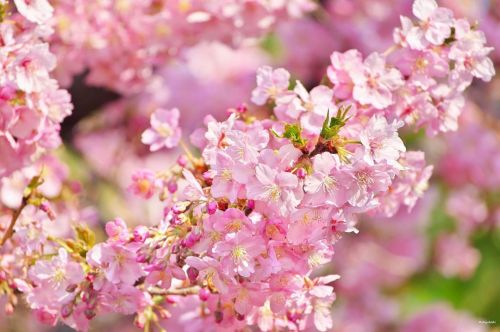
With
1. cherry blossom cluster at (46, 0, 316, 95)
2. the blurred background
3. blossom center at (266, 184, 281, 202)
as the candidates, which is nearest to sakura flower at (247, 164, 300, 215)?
blossom center at (266, 184, 281, 202)

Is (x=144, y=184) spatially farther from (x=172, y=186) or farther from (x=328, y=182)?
(x=328, y=182)

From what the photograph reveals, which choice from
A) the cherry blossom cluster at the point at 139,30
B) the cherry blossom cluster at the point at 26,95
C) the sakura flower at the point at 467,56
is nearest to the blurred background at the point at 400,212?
the cherry blossom cluster at the point at 139,30

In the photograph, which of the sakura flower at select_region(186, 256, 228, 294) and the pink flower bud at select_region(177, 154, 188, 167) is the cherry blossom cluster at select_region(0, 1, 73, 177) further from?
the sakura flower at select_region(186, 256, 228, 294)

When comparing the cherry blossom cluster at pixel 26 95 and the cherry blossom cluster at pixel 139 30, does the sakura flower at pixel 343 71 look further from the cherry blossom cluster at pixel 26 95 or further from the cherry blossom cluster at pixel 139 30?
the cherry blossom cluster at pixel 139 30

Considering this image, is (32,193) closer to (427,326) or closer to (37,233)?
(37,233)

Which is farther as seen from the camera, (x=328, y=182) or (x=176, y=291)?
(x=176, y=291)

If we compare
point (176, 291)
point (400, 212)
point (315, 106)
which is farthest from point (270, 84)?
point (400, 212)
